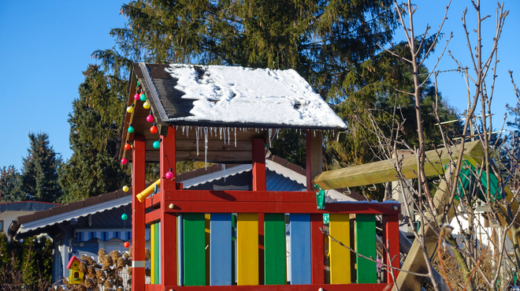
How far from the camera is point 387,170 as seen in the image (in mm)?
3619

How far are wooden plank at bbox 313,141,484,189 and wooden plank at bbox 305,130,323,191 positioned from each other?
13 centimetres

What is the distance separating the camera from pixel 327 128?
4.25m

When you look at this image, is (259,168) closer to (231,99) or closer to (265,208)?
(231,99)

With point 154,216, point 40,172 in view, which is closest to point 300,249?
point 154,216

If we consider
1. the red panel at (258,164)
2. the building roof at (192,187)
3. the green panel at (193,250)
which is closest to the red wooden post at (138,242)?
the red panel at (258,164)

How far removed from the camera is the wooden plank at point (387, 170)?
3.00m

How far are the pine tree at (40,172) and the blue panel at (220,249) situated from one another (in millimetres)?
36507

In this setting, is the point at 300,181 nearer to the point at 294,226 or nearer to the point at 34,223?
the point at 34,223

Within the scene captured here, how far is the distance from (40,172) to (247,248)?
124 feet

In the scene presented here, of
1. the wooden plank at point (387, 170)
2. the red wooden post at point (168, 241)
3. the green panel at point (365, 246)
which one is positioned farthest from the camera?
the green panel at point (365, 246)

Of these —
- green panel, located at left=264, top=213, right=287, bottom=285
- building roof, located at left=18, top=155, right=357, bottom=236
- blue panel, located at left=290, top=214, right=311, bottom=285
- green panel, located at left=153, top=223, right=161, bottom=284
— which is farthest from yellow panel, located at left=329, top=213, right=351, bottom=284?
building roof, located at left=18, top=155, right=357, bottom=236

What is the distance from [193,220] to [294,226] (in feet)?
2.70

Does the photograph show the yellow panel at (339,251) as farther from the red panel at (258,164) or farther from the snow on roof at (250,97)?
the red panel at (258,164)

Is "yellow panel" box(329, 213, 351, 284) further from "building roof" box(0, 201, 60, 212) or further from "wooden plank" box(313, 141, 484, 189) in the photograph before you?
"building roof" box(0, 201, 60, 212)
